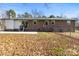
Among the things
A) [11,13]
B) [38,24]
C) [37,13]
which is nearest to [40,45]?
[38,24]

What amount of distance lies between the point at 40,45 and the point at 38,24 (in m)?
0.41

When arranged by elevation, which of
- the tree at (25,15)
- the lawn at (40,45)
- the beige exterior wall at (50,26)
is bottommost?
the lawn at (40,45)

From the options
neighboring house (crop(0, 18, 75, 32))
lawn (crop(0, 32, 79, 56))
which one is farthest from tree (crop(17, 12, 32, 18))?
lawn (crop(0, 32, 79, 56))

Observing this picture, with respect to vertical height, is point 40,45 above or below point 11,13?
below

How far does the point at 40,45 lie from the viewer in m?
9.36

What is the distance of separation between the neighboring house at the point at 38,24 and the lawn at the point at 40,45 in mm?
123

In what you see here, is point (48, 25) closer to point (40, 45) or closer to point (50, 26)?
point (50, 26)

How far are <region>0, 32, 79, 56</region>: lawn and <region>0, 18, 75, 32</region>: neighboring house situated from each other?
12cm

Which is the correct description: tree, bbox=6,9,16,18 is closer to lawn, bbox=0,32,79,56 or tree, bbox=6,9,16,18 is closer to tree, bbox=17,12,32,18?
tree, bbox=17,12,32,18

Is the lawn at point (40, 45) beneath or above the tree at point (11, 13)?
beneath

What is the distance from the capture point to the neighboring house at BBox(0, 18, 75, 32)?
367 inches

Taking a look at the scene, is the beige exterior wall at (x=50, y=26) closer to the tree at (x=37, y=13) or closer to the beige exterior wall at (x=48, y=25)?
the beige exterior wall at (x=48, y=25)

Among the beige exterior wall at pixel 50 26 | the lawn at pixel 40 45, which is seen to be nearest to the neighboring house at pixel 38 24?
the beige exterior wall at pixel 50 26

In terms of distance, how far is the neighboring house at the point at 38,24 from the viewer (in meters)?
9.33
